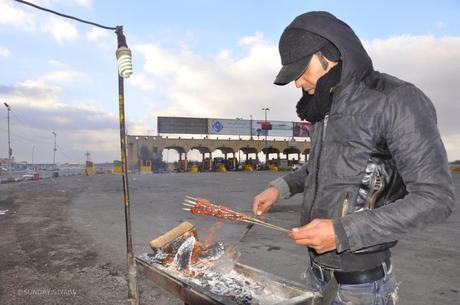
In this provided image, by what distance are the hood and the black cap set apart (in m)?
0.04

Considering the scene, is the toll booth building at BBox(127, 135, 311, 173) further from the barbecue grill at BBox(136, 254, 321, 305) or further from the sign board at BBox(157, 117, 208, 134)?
the barbecue grill at BBox(136, 254, 321, 305)

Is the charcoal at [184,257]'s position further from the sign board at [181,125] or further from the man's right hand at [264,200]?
the sign board at [181,125]

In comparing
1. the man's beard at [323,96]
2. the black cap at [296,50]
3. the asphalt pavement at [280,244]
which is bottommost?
the asphalt pavement at [280,244]

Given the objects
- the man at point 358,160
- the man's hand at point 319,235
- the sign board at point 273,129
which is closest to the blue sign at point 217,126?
the sign board at point 273,129

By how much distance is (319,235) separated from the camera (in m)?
1.74

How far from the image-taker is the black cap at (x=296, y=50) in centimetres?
195

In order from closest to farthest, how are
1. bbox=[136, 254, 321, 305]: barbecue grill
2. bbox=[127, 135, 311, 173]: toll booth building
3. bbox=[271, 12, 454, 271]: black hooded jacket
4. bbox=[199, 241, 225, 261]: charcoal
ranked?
bbox=[271, 12, 454, 271]: black hooded jacket, bbox=[136, 254, 321, 305]: barbecue grill, bbox=[199, 241, 225, 261]: charcoal, bbox=[127, 135, 311, 173]: toll booth building

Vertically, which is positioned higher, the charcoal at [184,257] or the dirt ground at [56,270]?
the charcoal at [184,257]

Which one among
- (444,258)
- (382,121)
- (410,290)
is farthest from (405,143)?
(444,258)

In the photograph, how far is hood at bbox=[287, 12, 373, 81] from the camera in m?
1.89

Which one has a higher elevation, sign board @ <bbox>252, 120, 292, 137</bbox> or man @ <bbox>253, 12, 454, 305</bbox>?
sign board @ <bbox>252, 120, 292, 137</bbox>

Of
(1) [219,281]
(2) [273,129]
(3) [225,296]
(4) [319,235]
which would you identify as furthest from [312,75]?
(2) [273,129]

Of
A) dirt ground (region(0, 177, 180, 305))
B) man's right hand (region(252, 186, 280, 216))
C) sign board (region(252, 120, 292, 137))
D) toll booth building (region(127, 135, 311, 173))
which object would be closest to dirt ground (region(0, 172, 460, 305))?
dirt ground (region(0, 177, 180, 305))

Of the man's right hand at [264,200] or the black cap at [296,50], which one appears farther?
the man's right hand at [264,200]
